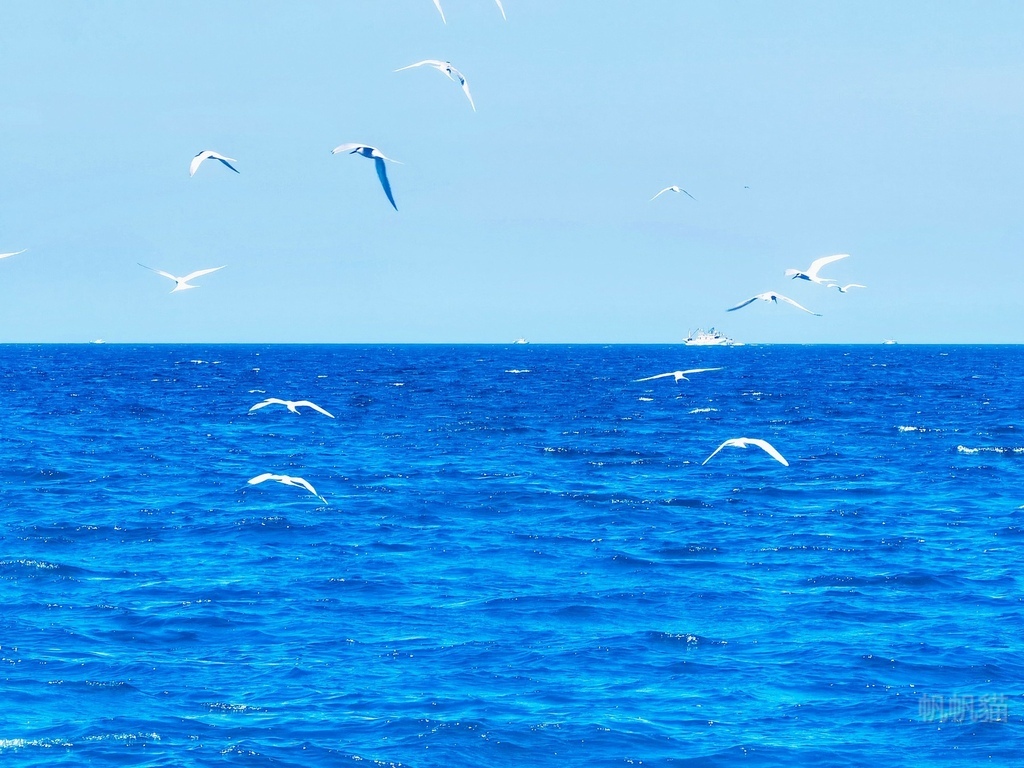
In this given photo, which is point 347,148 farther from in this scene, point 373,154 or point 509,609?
point 509,609

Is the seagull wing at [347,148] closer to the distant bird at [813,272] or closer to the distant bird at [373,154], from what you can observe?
the distant bird at [373,154]

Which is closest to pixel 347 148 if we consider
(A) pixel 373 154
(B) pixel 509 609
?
(A) pixel 373 154

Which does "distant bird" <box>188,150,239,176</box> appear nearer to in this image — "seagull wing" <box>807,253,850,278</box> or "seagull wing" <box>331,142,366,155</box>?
"seagull wing" <box>331,142,366,155</box>

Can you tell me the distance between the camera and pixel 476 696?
15609 mm

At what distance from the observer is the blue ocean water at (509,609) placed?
14.4 m

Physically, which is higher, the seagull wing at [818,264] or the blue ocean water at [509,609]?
the seagull wing at [818,264]

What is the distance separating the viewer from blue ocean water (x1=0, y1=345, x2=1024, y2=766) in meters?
14.4

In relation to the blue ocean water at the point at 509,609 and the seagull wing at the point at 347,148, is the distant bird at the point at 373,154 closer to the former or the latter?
the seagull wing at the point at 347,148

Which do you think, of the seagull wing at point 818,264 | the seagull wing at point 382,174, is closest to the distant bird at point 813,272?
the seagull wing at point 818,264

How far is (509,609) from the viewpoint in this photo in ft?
66.1

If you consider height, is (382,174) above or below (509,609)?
above

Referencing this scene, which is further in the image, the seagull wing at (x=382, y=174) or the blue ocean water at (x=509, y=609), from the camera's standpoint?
the seagull wing at (x=382, y=174)

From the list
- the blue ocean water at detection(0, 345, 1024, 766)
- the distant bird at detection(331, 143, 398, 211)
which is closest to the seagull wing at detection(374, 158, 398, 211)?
the distant bird at detection(331, 143, 398, 211)

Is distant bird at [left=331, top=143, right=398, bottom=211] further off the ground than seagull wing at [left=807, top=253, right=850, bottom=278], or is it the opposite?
seagull wing at [left=807, top=253, right=850, bottom=278]
